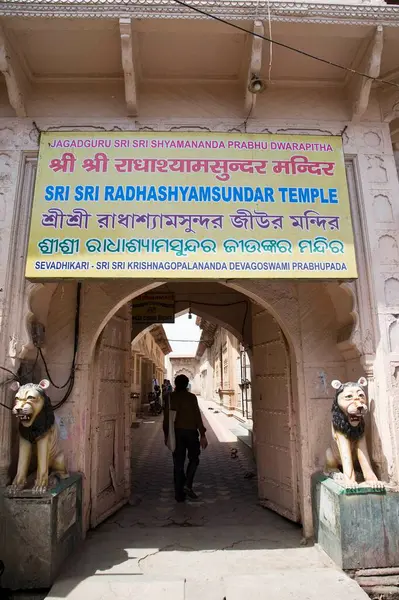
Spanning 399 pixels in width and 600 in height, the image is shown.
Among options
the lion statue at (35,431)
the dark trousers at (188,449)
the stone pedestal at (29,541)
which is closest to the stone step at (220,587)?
the stone pedestal at (29,541)

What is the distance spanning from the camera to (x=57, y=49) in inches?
160

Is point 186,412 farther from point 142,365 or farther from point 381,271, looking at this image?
point 142,365

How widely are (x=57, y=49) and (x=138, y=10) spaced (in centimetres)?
96

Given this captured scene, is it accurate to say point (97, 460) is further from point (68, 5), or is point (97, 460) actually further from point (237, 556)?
point (68, 5)

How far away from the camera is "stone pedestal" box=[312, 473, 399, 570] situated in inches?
130

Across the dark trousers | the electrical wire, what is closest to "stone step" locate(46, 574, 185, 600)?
the dark trousers

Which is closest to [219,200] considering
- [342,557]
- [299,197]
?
[299,197]

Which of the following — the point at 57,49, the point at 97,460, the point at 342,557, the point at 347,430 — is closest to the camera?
the point at 342,557

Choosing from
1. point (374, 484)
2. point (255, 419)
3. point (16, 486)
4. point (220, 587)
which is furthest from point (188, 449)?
point (374, 484)

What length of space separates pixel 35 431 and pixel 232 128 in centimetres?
360

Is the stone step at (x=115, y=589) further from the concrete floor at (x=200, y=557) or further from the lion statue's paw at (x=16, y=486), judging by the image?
the lion statue's paw at (x=16, y=486)

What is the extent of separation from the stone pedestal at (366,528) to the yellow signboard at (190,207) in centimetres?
193

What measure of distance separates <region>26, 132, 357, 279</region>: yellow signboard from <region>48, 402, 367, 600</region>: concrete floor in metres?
2.51

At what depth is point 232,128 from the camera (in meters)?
4.28
